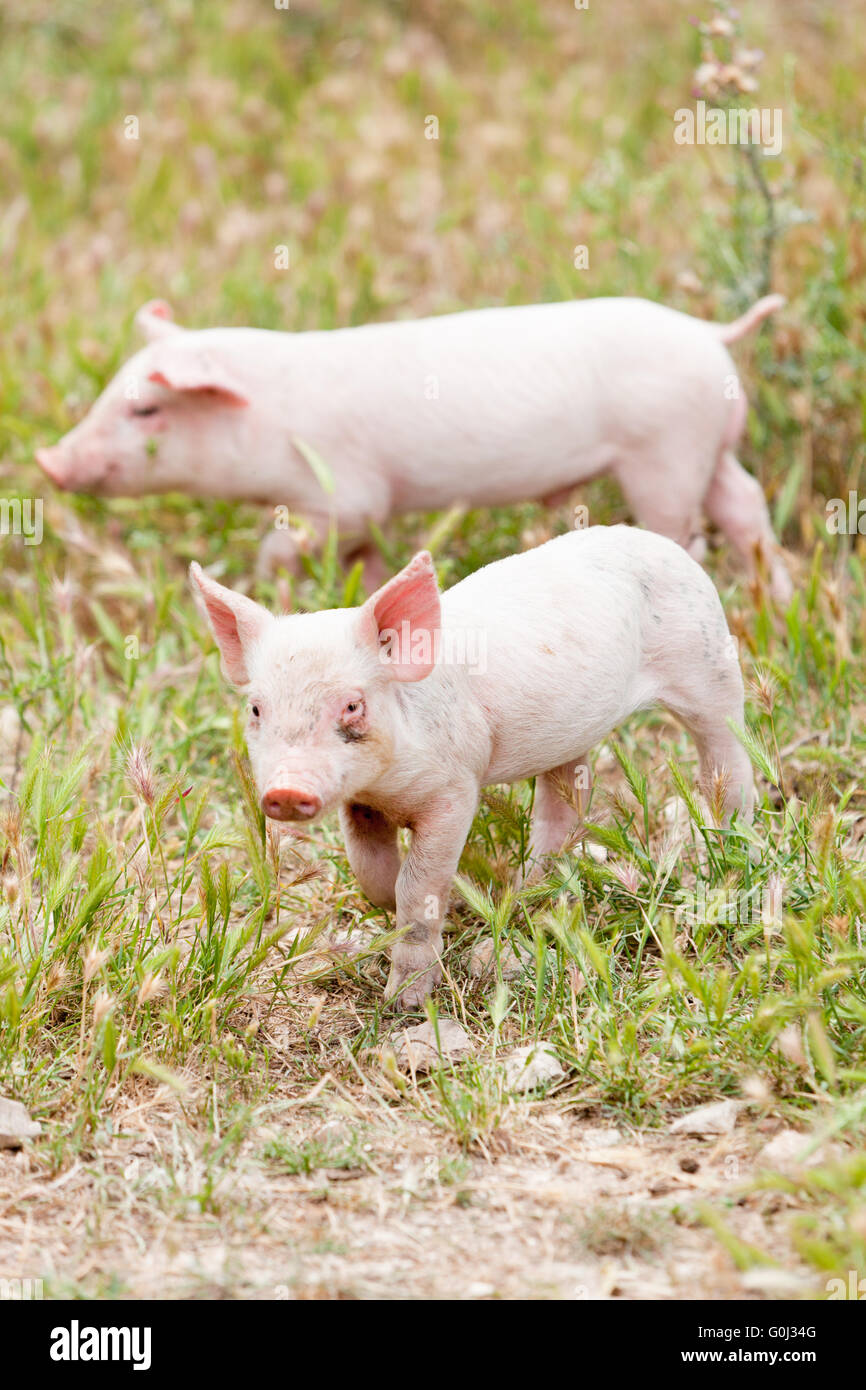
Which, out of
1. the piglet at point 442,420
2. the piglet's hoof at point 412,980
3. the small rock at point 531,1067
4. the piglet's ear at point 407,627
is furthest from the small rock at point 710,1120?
the piglet at point 442,420

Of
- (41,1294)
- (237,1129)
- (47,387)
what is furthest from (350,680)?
(47,387)

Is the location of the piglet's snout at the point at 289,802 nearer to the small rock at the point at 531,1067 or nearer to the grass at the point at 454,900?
the grass at the point at 454,900

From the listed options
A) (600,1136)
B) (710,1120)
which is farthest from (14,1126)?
(710,1120)

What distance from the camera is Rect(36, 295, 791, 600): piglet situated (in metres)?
4.85

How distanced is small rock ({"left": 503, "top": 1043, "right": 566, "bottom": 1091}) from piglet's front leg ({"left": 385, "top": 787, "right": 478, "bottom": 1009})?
10.8 inches

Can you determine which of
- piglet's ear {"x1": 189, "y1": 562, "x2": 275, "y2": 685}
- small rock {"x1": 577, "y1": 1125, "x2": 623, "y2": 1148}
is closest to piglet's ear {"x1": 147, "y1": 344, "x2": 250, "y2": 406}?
piglet's ear {"x1": 189, "y1": 562, "x2": 275, "y2": 685}

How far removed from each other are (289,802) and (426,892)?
23.7 inches

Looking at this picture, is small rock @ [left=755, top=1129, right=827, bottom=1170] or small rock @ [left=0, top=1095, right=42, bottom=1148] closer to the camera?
small rock @ [left=755, top=1129, right=827, bottom=1170]

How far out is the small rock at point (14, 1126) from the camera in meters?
2.96

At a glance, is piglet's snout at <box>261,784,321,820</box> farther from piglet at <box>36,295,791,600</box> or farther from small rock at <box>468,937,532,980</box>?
piglet at <box>36,295,791,600</box>

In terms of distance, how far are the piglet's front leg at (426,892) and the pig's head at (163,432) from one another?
212 cm

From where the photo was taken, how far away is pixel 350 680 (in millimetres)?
2971

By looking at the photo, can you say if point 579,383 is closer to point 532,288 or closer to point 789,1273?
point 532,288

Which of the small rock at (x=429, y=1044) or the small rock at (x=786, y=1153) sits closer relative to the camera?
the small rock at (x=786, y=1153)
